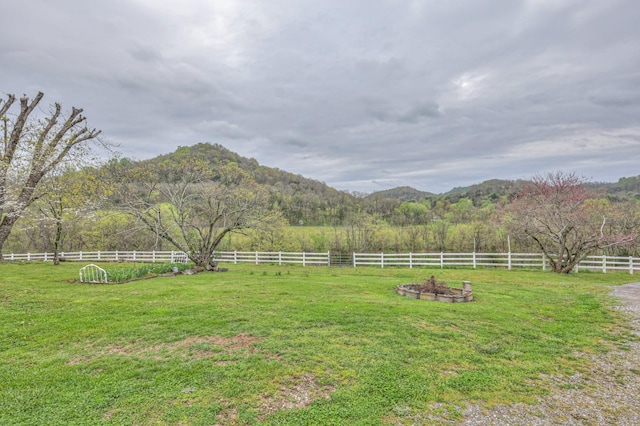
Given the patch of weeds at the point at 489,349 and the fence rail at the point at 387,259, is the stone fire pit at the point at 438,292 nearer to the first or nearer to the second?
the patch of weeds at the point at 489,349

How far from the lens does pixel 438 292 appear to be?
8.25 meters

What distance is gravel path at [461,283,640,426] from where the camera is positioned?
2973 millimetres

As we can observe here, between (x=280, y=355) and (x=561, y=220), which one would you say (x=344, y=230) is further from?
(x=280, y=355)

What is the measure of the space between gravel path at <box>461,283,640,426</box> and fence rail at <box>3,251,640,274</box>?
1266 centimetres

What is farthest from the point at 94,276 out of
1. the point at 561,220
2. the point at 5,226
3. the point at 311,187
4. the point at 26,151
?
the point at 311,187

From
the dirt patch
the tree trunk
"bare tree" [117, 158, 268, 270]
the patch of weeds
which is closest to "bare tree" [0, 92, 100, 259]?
the tree trunk

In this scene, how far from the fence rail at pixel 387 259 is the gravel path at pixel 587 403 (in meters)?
12.7

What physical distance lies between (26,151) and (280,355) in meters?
9.40

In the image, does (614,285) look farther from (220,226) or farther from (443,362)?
(220,226)

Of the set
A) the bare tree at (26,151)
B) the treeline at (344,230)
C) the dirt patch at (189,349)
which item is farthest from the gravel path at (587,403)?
the treeline at (344,230)

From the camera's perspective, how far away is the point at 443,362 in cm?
417

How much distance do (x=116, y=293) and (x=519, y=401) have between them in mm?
9894

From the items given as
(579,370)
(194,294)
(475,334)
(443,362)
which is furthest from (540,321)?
(194,294)

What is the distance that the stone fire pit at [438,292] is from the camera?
7840 mm
